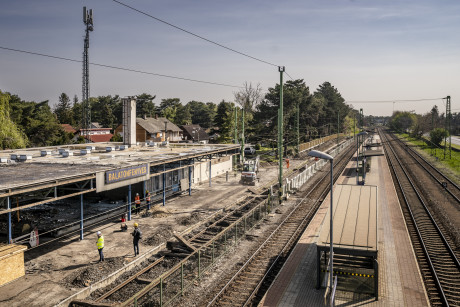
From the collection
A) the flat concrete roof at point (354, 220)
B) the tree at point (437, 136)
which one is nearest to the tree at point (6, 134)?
the flat concrete roof at point (354, 220)

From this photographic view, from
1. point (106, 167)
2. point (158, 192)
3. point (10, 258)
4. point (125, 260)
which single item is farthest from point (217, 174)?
point (10, 258)

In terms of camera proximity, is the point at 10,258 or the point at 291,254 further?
the point at 291,254

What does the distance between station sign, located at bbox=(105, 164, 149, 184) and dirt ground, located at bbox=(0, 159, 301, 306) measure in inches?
129

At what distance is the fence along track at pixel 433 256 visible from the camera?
1443 cm

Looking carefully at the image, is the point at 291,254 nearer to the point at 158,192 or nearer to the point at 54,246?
the point at 54,246

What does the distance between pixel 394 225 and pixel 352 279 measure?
36.0ft

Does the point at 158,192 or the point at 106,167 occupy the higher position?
the point at 106,167

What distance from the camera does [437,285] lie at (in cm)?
1488

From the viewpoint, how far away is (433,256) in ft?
60.6

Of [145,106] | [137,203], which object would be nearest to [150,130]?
[145,106]

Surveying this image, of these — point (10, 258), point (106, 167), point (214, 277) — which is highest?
point (106, 167)

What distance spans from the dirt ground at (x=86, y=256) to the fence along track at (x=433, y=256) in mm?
12883

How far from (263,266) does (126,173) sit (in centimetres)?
936

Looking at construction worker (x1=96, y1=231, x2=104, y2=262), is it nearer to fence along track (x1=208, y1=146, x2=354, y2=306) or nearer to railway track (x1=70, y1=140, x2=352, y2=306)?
railway track (x1=70, y1=140, x2=352, y2=306)
